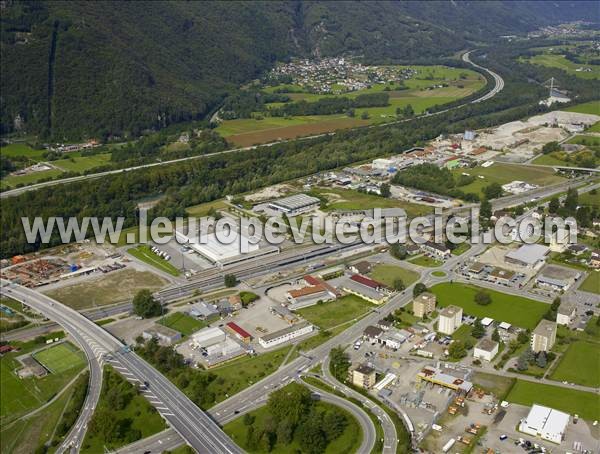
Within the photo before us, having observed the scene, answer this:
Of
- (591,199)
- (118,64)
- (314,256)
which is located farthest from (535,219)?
(118,64)

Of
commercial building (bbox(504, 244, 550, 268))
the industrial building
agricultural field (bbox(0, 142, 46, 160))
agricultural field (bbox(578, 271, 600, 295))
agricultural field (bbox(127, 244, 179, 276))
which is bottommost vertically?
agricultural field (bbox(578, 271, 600, 295))

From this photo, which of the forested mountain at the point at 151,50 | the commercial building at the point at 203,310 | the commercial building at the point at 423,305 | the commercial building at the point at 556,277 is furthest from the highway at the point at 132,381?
the forested mountain at the point at 151,50

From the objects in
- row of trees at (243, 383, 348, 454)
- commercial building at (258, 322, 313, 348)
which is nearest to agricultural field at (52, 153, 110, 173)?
commercial building at (258, 322, 313, 348)

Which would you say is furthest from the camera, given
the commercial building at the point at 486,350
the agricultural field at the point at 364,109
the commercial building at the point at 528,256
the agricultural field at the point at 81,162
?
the agricultural field at the point at 364,109

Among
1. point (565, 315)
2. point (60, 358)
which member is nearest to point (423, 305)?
point (565, 315)

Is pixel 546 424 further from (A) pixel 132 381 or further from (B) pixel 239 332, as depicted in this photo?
(A) pixel 132 381

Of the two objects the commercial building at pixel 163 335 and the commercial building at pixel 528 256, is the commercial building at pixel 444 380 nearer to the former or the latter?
the commercial building at pixel 163 335

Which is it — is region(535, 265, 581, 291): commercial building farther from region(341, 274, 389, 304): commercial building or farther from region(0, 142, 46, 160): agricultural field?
region(0, 142, 46, 160): agricultural field
